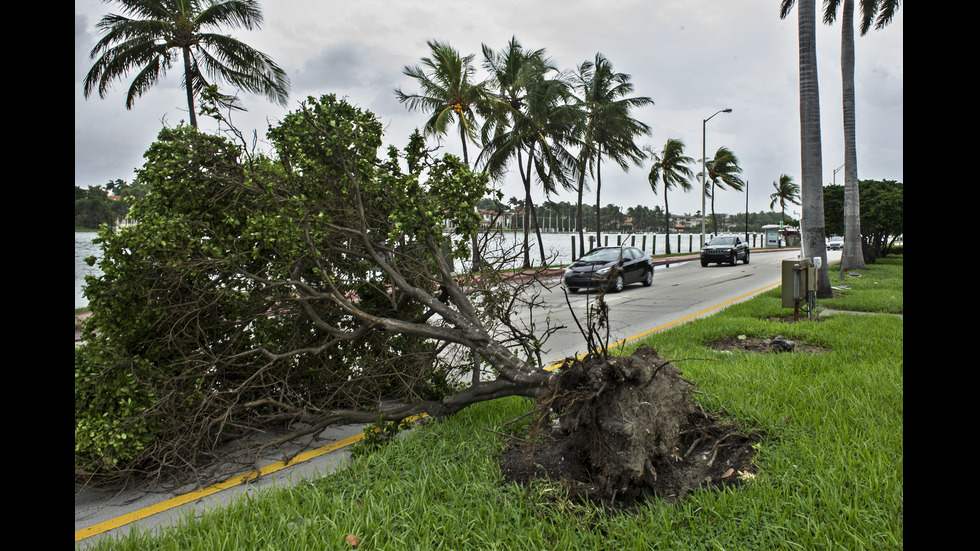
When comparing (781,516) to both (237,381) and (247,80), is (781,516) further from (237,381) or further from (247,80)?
(247,80)

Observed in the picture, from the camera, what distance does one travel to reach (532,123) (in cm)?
2380

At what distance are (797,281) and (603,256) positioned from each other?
882cm

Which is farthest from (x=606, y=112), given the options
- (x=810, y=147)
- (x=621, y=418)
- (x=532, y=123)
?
(x=621, y=418)

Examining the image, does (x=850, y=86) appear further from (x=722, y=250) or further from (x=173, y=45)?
(x=173, y=45)

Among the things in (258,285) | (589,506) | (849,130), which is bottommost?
(589,506)

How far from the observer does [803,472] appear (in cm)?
Result: 322

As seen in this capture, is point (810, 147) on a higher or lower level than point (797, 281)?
higher

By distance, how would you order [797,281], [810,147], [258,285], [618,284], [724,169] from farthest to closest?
[724,169] < [618,284] < [810,147] < [797,281] < [258,285]

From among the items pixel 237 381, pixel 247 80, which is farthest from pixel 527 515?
pixel 247 80

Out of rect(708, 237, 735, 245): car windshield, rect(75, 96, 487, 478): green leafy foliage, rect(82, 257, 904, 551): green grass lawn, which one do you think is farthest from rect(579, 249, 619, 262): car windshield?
rect(708, 237, 735, 245): car windshield

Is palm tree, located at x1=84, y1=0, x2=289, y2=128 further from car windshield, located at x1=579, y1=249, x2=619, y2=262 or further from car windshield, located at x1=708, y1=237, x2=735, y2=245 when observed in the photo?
car windshield, located at x1=708, y1=237, x2=735, y2=245

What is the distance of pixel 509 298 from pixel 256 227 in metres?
2.24

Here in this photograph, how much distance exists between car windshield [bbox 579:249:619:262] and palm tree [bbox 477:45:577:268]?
5.29 metres

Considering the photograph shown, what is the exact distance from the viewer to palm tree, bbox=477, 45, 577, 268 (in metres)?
23.7
